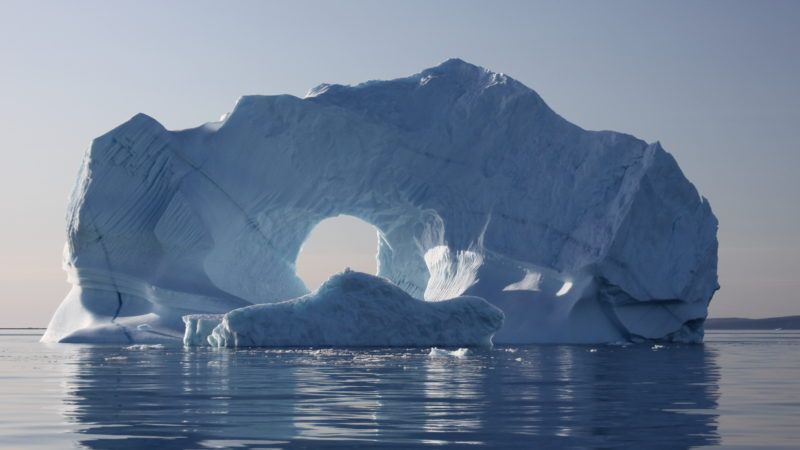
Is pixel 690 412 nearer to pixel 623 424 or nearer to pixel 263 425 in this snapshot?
pixel 623 424

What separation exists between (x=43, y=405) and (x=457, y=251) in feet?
59.9

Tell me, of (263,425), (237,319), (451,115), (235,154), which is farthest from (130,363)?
(451,115)

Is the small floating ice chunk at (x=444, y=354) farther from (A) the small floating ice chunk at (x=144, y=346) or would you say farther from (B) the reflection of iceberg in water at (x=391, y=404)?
(A) the small floating ice chunk at (x=144, y=346)

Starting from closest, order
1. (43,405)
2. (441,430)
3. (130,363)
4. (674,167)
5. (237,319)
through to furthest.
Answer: (441,430) < (43,405) < (130,363) < (237,319) < (674,167)

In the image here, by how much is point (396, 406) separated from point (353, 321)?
40.5 ft

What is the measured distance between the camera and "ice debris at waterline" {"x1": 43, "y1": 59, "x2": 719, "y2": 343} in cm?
2341

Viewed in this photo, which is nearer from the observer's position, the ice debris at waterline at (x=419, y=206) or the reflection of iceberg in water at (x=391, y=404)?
the reflection of iceberg in water at (x=391, y=404)

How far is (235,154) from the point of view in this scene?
2486 cm

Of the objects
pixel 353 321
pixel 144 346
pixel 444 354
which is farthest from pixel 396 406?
pixel 144 346

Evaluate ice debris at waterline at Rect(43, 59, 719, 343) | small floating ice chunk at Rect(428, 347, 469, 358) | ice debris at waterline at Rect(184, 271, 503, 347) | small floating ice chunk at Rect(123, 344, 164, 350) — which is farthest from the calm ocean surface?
ice debris at waterline at Rect(43, 59, 719, 343)

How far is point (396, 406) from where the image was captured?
7.31 m

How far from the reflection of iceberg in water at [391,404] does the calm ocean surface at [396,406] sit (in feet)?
0.04

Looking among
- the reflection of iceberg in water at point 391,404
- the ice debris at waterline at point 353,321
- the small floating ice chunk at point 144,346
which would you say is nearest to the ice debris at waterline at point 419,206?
the small floating ice chunk at point 144,346

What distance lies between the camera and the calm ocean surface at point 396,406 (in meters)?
5.55
